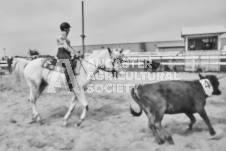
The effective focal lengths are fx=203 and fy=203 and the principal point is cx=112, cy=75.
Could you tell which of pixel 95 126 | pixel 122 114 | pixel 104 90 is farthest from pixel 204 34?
pixel 95 126

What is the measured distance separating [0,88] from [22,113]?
5.64m

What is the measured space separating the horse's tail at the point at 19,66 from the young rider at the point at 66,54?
5.34 feet

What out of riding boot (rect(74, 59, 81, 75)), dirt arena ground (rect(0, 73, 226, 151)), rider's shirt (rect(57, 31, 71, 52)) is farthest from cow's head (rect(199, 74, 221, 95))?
rider's shirt (rect(57, 31, 71, 52))

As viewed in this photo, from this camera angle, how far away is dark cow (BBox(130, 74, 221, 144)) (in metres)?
3.77

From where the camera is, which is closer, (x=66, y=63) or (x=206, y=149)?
(x=206, y=149)

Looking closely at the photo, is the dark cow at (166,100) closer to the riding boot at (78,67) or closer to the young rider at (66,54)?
the riding boot at (78,67)

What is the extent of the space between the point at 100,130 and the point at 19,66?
11.9 feet

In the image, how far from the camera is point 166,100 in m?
3.84

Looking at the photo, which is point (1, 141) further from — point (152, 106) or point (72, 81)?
point (152, 106)

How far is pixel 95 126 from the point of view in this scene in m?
5.09

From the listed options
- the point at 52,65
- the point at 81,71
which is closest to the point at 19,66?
the point at 52,65

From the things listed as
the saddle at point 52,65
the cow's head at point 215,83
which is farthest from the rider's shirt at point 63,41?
the cow's head at point 215,83

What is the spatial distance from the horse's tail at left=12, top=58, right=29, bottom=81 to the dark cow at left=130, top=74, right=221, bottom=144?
4.18 metres

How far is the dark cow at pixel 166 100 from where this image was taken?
12.4ft
